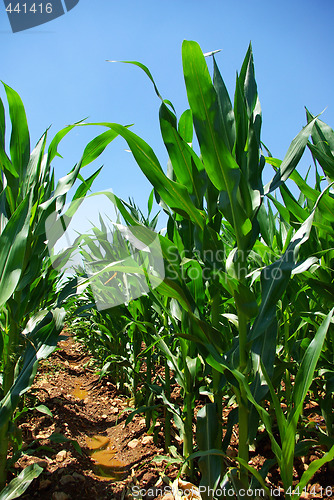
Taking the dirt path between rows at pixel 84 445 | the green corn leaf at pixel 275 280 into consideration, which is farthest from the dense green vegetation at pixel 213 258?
the dirt path between rows at pixel 84 445

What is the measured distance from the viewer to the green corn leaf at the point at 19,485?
3.12 ft

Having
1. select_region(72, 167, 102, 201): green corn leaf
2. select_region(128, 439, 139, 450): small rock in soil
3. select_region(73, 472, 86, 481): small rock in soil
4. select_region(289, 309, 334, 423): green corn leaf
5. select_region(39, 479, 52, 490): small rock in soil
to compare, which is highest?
select_region(72, 167, 102, 201): green corn leaf

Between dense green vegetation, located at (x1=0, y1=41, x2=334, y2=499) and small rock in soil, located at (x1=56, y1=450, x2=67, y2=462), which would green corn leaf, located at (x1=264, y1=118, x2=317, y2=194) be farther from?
small rock in soil, located at (x1=56, y1=450, x2=67, y2=462)

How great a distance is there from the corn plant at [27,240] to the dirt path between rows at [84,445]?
20 cm

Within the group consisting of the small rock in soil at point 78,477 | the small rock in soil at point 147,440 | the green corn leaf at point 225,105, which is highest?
the green corn leaf at point 225,105

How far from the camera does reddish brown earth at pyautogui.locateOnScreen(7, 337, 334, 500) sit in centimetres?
121

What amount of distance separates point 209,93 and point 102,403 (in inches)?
97.9

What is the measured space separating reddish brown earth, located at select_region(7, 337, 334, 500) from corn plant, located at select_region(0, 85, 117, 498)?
0.14 metres

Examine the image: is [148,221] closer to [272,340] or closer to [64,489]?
[272,340]

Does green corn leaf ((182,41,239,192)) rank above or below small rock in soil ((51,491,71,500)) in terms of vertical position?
above

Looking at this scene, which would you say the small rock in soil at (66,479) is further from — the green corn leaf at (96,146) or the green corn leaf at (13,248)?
the green corn leaf at (96,146)

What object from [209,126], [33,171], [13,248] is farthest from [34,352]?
[209,126]

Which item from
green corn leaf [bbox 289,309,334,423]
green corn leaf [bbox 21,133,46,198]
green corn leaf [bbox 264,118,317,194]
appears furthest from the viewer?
green corn leaf [bbox 21,133,46,198]

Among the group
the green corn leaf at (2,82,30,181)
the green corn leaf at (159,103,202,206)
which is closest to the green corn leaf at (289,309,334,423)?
the green corn leaf at (159,103,202,206)
